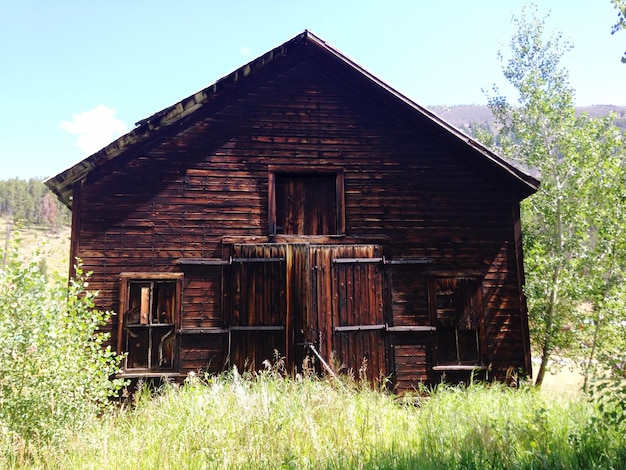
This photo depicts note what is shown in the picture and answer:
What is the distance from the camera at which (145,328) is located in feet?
28.3

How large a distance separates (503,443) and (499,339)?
5.25 metres

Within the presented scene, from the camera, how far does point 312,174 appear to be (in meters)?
9.59

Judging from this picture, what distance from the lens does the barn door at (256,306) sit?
28.3ft

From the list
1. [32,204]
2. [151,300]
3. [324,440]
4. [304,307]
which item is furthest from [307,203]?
[32,204]

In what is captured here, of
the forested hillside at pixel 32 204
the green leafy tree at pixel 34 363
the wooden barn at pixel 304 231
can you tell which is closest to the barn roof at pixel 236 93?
the wooden barn at pixel 304 231

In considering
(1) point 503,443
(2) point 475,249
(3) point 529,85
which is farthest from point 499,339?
(3) point 529,85

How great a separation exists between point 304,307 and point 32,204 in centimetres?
12142

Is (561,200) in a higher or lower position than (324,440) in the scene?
higher

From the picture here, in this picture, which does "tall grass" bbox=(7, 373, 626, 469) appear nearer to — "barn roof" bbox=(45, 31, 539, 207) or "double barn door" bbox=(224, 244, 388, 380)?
"double barn door" bbox=(224, 244, 388, 380)

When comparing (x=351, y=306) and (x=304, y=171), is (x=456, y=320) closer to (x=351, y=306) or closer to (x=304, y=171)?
(x=351, y=306)

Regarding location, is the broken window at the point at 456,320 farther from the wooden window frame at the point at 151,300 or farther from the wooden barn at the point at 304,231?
the wooden window frame at the point at 151,300

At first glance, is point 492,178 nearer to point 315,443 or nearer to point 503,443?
point 503,443

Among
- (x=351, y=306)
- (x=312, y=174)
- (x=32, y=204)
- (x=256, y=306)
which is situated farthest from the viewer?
(x=32, y=204)

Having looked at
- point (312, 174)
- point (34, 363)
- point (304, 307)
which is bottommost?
point (34, 363)
